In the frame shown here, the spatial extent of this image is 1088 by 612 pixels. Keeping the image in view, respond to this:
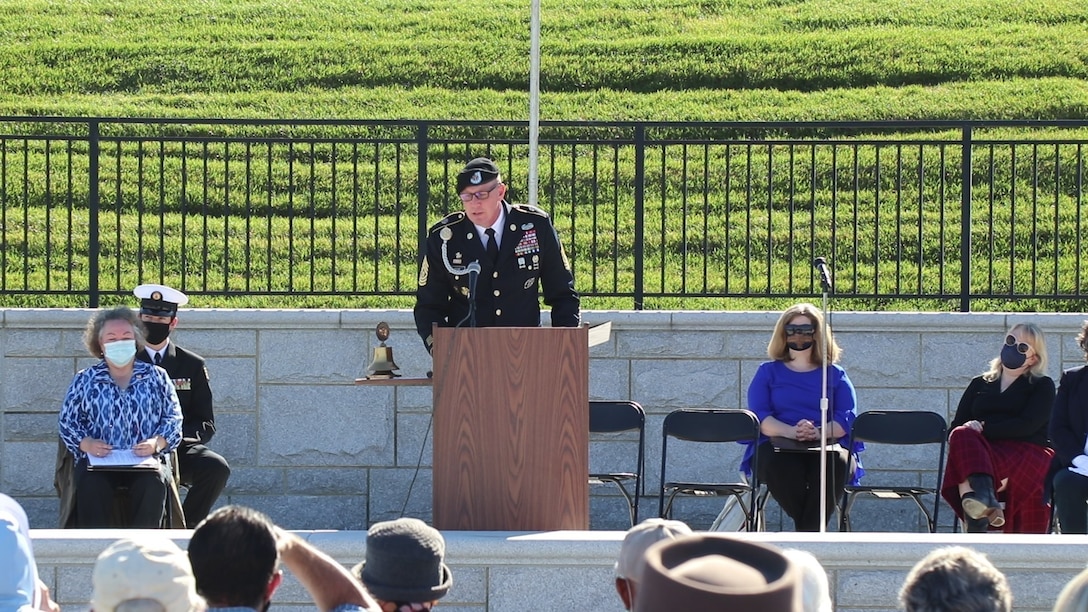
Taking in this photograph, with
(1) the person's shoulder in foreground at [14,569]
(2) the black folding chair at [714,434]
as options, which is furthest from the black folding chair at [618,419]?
(1) the person's shoulder in foreground at [14,569]

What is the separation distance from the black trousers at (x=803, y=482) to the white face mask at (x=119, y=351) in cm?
327

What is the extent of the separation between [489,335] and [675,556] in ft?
10.7

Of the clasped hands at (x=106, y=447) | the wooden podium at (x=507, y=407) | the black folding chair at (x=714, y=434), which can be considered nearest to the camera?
the wooden podium at (x=507, y=407)

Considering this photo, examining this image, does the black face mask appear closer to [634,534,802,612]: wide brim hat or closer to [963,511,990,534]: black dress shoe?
[963,511,990,534]: black dress shoe

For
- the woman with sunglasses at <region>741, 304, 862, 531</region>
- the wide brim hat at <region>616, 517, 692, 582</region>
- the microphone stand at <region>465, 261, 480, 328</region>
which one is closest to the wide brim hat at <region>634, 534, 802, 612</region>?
the wide brim hat at <region>616, 517, 692, 582</region>

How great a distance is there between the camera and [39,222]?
42.7 ft

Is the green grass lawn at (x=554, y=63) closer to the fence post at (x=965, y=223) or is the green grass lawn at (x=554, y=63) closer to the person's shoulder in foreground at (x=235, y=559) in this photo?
the fence post at (x=965, y=223)

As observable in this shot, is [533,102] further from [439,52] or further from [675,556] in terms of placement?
[439,52]

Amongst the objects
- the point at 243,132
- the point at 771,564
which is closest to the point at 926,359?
the point at 771,564

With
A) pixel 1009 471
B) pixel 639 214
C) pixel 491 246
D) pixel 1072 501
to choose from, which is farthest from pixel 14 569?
pixel 639 214

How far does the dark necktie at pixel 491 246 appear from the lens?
24.9 feet

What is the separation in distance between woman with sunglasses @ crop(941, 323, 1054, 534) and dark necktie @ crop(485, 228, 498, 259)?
2.66 m

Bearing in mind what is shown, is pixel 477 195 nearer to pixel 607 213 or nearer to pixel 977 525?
pixel 977 525

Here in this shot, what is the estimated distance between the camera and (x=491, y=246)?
7.61 metres
